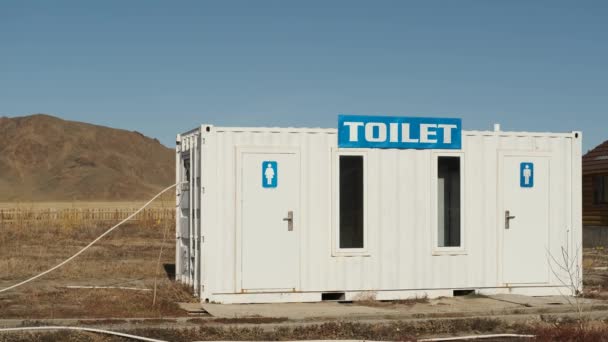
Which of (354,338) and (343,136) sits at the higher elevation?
(343,136)

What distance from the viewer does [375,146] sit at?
1605 cm

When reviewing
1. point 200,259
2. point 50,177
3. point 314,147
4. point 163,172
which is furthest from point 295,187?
point 163,172

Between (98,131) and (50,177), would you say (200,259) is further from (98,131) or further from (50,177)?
(98,131)

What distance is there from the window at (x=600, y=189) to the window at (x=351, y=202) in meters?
22.4

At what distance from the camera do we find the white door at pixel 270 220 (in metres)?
15.4

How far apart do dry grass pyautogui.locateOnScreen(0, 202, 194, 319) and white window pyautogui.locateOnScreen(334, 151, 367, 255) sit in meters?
2.81

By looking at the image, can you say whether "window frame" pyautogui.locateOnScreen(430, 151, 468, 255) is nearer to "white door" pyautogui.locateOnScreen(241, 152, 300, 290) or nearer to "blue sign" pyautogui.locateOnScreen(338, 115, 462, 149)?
"blue sign" pyautogui.locateOnScreen(338, 115, 462, 149)

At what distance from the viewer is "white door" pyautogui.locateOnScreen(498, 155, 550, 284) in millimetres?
16688

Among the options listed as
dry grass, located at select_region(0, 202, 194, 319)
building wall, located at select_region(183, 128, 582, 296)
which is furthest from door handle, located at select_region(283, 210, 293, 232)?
dry grass, located at select_region(0, 202, 194, 319)

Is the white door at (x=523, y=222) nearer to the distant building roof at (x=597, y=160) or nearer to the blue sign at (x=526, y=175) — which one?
the blue sign at (x=526, y=175)

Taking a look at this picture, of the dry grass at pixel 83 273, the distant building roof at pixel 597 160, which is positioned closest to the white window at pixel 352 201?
the dry grass at pixel 83 273

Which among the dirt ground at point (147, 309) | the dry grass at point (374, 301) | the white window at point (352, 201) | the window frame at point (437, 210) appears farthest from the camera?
the window frame at point (437, 210)

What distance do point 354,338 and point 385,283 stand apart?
157 inches

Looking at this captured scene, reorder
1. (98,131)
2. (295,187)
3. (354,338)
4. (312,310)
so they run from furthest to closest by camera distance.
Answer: (98,131)
(295,187)
(312,310)
(354,338)
